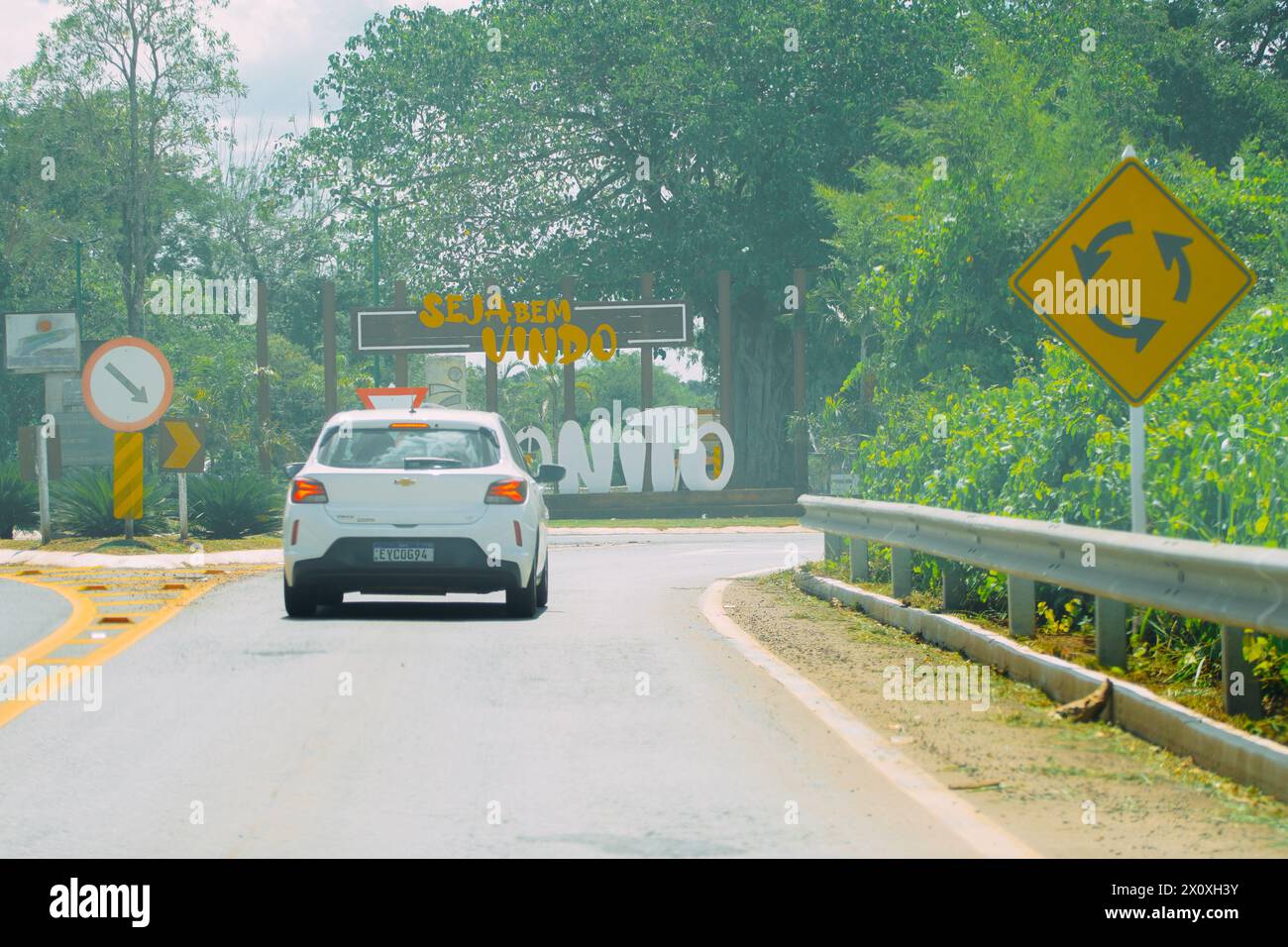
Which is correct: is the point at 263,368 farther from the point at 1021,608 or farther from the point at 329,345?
the point at 1021,608

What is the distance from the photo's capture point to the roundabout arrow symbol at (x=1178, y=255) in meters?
11.1

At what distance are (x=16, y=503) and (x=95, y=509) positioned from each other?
2.83m

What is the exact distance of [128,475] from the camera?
23672 mm

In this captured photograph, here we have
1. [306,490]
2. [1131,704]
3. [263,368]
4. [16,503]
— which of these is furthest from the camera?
[263,368]

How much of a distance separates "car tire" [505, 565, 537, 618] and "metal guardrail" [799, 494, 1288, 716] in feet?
9.19

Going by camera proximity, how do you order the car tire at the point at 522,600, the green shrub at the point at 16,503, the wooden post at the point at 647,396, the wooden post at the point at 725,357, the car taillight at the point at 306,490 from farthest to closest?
the wooden post at the point at 647,396 → the wooden post at the point at 725,357 → the green shrub at the point at 16,503 → the car tire at the point at 522,600 → the car taillight at the point at 306,490

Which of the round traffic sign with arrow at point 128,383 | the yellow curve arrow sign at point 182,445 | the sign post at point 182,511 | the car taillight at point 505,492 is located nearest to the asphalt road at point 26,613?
the car taillight at point 505,492

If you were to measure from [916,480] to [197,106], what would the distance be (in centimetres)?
2789

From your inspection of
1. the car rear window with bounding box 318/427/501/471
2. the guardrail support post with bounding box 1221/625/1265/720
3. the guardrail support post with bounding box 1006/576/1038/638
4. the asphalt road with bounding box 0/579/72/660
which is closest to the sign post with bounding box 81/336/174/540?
the asphalt road with bounding box 0/579/72/660

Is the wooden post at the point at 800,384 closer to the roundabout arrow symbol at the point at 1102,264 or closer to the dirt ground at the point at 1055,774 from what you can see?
the roundabout arrow symbol at the point at 1102,264

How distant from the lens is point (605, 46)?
45.7 meters

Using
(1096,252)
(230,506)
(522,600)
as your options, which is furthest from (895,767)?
(230,506)

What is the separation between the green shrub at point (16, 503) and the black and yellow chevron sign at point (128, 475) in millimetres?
3801

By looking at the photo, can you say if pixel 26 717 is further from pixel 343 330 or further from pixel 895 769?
pixel 343 330
